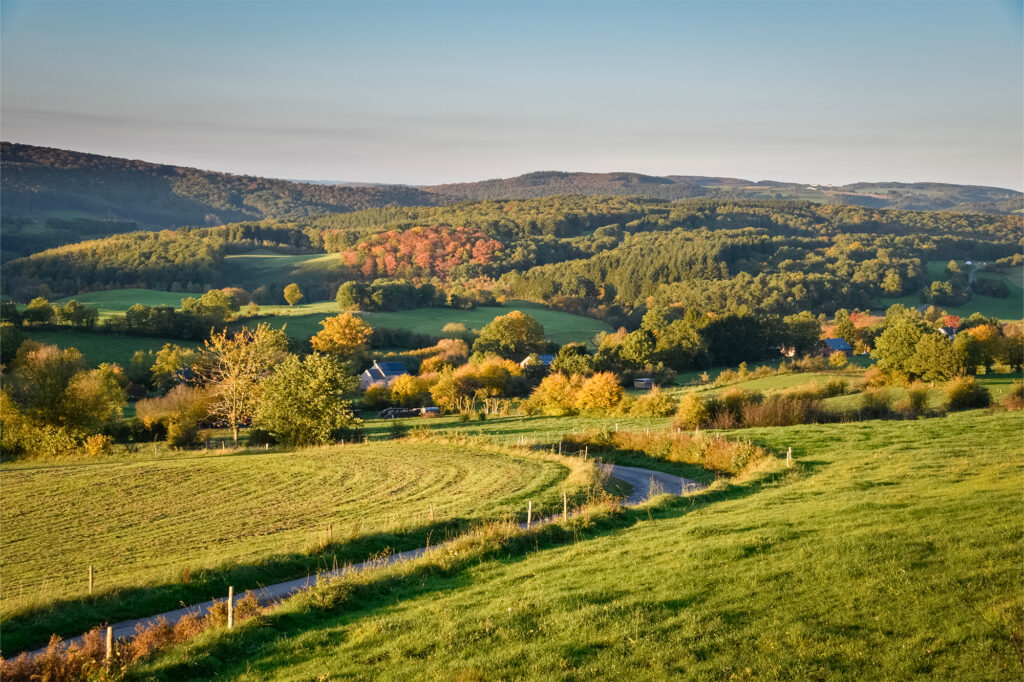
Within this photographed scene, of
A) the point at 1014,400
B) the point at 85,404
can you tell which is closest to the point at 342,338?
the point at 85,404

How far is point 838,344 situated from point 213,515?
82.7m

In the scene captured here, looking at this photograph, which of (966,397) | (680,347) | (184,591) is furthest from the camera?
(680,347)

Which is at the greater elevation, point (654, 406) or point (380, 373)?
point (654, 406)

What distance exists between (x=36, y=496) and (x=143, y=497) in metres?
4.32

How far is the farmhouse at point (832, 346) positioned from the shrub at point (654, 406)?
4873 centimetres

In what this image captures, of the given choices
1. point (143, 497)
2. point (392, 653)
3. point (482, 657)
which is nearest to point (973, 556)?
point (482, 657)

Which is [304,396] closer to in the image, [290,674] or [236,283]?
[290,674]

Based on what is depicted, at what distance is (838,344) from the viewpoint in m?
88.6

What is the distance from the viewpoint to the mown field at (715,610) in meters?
8.24

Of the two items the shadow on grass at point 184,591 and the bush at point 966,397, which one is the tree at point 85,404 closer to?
the shadow on grass at point 184,591

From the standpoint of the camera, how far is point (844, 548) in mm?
11469

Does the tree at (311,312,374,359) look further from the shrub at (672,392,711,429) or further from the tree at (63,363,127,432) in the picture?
the shrub at (672,392,711,429)

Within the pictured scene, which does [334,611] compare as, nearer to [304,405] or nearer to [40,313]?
[304,405]

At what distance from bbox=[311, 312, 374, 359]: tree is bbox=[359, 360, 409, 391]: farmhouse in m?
6.51
